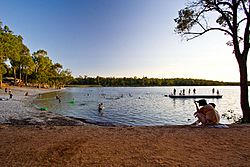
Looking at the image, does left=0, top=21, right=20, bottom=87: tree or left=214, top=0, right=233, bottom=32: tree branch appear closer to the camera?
left=214, top=0, right=233, bottom=32: tree branch

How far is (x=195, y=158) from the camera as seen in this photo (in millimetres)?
4609

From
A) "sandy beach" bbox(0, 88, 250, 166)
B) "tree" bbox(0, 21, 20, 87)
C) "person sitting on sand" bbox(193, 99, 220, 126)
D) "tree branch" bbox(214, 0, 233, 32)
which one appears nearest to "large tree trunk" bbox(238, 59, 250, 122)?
"tree branch" bbox(214, 0, 233, 32)

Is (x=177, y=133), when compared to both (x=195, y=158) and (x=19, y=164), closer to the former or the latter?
(x=195, y=158)

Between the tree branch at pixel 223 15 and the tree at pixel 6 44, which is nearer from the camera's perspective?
the tree branch at pixel 223 15

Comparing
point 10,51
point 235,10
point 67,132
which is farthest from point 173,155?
point 10,51

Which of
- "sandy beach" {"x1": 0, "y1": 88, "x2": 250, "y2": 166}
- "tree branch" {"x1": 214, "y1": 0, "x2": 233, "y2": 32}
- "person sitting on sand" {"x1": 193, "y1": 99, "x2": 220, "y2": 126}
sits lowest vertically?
"sandy beach" {"x1": 0, "y1": 88, "x2": 250, "y2": 166}

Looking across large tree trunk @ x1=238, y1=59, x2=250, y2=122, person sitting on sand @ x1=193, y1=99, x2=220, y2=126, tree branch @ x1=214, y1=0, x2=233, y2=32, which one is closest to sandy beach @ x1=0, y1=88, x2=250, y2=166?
person sitting on sand @ x1=193, y1=99, x2=220, y2=126

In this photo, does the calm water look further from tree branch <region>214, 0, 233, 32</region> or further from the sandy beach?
the sandy beach

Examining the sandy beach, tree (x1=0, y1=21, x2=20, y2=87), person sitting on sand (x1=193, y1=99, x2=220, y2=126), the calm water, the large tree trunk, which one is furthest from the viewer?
tree (x1=0, y1=21, x2=20, y2=87)

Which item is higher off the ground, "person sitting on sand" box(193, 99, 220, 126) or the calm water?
"person sitting on sand" box(193, 99, 220, 126)

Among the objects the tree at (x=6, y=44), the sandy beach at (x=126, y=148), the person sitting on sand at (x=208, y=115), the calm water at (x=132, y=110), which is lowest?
the calm water at (x=132, y=110)

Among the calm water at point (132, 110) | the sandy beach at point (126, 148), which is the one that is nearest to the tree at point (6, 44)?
the calm water at point (132, 110)

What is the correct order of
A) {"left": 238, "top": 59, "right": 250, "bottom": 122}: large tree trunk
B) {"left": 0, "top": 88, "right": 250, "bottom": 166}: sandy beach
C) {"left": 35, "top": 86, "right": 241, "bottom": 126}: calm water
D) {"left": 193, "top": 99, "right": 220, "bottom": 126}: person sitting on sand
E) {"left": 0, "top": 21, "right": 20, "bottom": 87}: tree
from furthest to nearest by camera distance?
{"left": 0, "top": 21, "right": 20, "bottom": 87}: tree → {"left": 35, "top": 86, "right": 241, "bottom": 126}: calm water → {"left": 238, "top": 59, "right": 250, "bottom": 122}: large tree trunk → {"left": 193, "top": 99, "right": 220, "bottom": 126}: person sitting on sand → {"left": 0, "top": 88, "right": 250, "bottom": 166}: sandy beach

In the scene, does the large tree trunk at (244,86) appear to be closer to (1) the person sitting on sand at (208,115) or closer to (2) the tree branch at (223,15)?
(2) the tree branch at (223,15)
